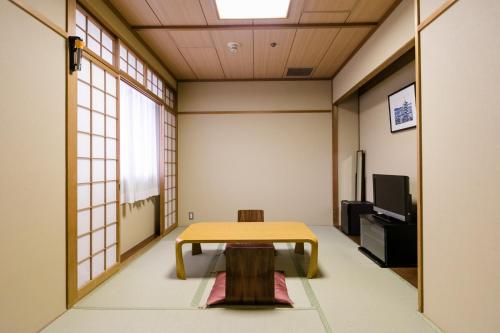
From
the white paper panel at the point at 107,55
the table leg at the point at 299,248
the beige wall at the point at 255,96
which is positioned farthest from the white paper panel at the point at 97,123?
the table leg at the point at 299,248

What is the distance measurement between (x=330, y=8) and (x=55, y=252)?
331 centimetres

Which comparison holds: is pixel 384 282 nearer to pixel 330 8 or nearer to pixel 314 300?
pixel 314 300

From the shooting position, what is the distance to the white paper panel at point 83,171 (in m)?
2.28

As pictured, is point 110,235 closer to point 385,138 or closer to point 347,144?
point 385,138

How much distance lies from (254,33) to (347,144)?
9.04 ft

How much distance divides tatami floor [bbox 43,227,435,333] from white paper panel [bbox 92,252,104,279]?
131 millimetres

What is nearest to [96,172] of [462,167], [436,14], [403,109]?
[462,167]

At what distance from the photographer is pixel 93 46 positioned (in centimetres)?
252

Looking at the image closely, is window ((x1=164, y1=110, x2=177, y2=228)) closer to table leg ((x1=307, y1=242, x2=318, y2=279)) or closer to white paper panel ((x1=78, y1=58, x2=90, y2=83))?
white paper panel ((x1=78, y1=58, x2=90, y2=83))

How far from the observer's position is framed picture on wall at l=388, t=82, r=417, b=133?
322 centimetres

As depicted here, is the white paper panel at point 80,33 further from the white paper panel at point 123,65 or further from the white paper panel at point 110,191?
the white paper panel at point 110,191

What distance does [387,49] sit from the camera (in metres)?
2.83

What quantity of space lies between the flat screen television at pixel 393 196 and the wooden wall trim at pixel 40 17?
3.51 m

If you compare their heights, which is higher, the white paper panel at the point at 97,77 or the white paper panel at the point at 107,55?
the white paper panel at the point at 107,55
